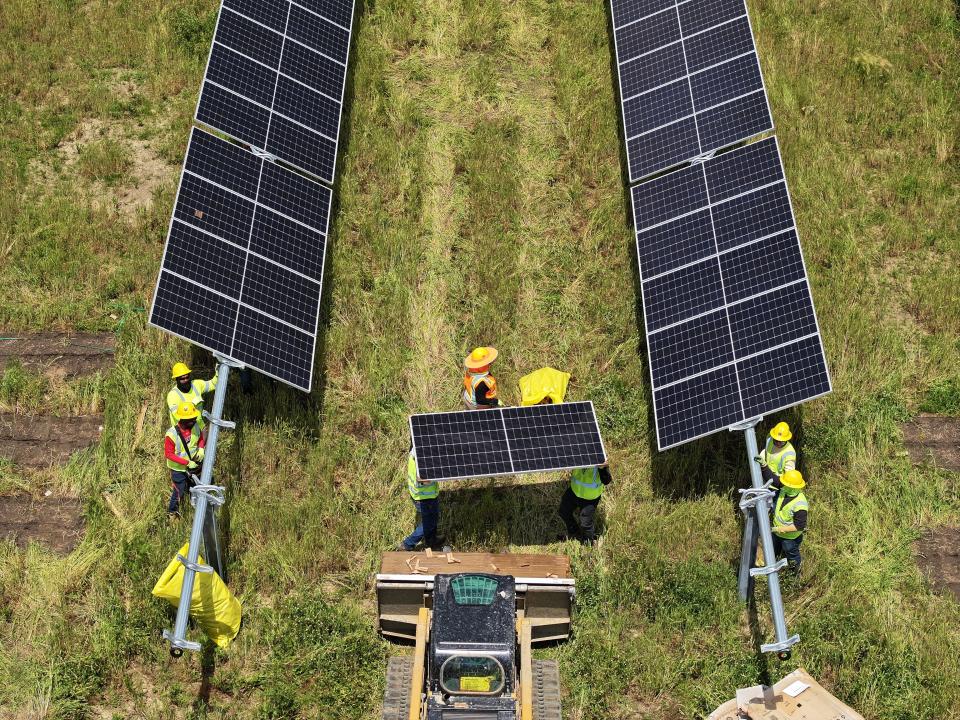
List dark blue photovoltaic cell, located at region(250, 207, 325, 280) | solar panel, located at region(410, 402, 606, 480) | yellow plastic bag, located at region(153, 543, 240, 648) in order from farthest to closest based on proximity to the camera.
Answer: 1. dark blue photovoltaic cell, located at region(250, 207, 325, 280)
2. solar panel, located at region(410, 402, 606, 480)
3. yellow plastic bag, located at region(153, 543, 240, 648)

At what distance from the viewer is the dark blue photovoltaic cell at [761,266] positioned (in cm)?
1684

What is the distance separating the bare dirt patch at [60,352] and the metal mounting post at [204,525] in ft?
10.6

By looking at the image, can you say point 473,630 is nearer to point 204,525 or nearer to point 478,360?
point 204,525

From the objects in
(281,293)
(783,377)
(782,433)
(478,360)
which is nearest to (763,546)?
(782,433)

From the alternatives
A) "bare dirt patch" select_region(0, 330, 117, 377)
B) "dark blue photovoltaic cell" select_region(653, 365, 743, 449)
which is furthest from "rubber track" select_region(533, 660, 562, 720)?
"bare dirt patch" select_region(0, 330, 117, 377)

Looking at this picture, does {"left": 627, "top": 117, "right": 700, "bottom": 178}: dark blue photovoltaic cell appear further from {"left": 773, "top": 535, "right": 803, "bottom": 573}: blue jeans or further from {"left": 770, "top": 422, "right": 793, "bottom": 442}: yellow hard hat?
{"left": 773, "top": 535, "right": 803, "bottom": 573}: blue jeans

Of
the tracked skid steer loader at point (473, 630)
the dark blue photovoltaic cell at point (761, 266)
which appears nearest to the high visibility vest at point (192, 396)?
the tracked skid steer loader at point (473, 630)

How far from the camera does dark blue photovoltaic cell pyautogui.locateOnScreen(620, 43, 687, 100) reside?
67.3 feet

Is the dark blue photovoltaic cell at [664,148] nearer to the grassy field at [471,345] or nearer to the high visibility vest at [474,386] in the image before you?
the grassy field at [471,345]

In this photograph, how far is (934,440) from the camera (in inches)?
702

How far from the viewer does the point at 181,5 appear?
78.2 ft

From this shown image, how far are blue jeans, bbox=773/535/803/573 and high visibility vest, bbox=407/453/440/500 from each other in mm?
4737

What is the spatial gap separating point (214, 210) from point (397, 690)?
7612 mm

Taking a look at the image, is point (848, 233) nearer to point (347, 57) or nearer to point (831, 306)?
point (831, 306)
